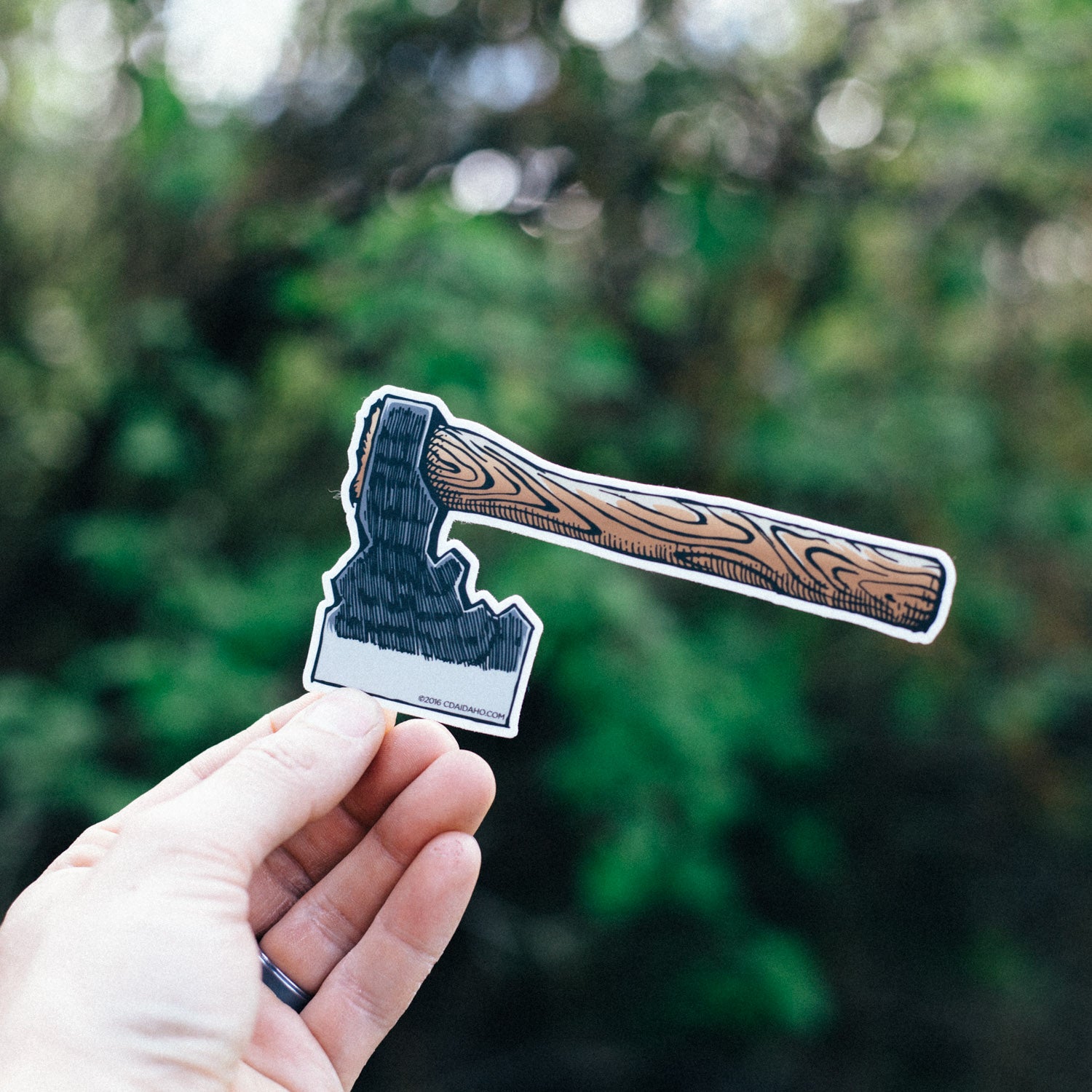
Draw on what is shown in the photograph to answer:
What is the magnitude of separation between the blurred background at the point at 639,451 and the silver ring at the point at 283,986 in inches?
44.2

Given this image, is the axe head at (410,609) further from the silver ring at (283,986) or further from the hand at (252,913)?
the silver ring at (283,986)

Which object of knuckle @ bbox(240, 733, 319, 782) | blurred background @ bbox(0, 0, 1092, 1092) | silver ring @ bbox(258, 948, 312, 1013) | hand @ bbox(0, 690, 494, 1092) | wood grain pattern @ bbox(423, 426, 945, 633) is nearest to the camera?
hand @ bbox(0, 690, 494, 1092)

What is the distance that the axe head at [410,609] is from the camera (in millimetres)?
1518

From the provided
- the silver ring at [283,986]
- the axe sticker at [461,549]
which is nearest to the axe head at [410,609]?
the axe sticker at [461,549]

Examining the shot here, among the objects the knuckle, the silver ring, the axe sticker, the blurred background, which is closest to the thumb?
the knuckle

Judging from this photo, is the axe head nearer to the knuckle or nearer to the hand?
the hand

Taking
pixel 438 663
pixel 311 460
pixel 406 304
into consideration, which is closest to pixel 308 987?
pixel 438 663

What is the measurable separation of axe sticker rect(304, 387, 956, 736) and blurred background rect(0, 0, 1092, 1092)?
111cm

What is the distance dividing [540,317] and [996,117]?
193 centimetres

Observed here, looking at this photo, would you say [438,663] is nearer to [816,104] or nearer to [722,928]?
[722,928]

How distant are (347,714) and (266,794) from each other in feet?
0.64

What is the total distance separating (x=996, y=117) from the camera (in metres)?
3.54

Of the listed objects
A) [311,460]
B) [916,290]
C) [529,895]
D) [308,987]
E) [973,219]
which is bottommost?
[529,895]

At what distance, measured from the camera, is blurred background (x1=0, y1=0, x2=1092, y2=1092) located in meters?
2.85
